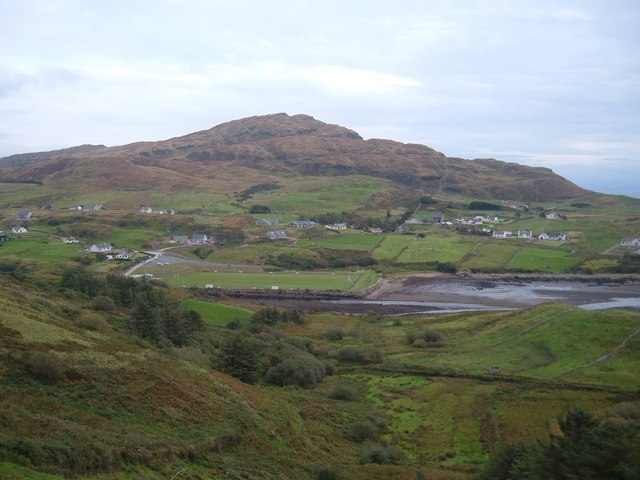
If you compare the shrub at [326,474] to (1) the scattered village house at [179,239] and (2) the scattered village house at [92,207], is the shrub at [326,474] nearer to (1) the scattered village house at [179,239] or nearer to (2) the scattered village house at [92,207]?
(1) the scattered village house at [179,239]

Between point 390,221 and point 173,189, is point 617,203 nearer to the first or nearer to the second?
point 390,221

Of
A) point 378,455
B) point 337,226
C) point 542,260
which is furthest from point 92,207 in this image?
point 378,455

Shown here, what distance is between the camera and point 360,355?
49188mm

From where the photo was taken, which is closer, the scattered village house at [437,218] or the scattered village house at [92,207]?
the scattered village house at [92,207]

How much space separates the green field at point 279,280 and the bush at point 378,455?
59.5 meters

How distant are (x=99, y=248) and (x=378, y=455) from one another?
89.0 metres

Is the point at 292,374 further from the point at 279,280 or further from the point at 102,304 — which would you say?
A: the point at 279,280

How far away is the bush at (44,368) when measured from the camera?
874 inches

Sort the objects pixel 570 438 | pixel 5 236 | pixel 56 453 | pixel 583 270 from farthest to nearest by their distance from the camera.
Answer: pixel 5 236 → pixel 583 270 → pixel 570 438 → pixel 56 453

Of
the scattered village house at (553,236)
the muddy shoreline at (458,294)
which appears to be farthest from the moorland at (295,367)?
the scattered village house at (553,236)

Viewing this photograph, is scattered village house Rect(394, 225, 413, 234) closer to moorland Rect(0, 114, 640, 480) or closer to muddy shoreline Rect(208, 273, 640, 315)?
moorland Rect(0, 114, 640, 480)

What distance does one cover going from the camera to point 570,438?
62.2 feet

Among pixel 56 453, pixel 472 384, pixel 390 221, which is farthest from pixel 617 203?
pixel 56 453

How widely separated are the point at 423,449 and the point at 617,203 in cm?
17520
